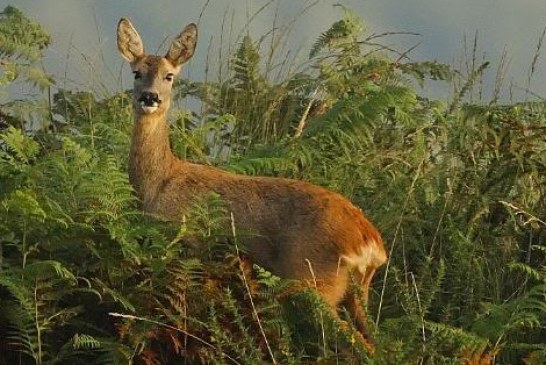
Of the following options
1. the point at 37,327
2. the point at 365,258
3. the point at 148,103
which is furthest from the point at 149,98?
the point at 37,327

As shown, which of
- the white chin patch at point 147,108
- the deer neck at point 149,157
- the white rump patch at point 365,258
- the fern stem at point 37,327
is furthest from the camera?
the white chin patch at point 147,108

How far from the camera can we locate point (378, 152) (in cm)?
940

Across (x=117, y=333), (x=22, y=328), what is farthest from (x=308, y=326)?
(x=22, y=328)

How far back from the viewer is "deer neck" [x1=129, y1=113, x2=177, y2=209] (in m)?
7.76

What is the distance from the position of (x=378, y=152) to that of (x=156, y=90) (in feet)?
6.43

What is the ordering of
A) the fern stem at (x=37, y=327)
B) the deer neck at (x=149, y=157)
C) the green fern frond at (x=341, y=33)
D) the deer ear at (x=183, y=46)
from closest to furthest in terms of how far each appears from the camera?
the fern stem at (x=37, y=327) → the deer neck at (x=149, y=157) → the deer ear at (x=183, y=46) → the green fern frond at (x=341, y=33)

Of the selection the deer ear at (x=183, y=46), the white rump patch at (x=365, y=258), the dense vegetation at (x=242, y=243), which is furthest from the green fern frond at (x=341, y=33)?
the white rump patch at (x=365, y=258)

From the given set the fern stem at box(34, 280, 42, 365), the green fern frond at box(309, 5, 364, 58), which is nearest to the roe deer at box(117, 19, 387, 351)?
the fern stem at box(34, 280, 42, 365)

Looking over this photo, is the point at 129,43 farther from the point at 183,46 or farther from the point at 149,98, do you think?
the point at 149,98

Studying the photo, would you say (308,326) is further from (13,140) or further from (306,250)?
(13,140)

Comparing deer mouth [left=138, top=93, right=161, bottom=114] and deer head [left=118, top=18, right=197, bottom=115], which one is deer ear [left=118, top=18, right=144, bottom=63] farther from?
deer mouth [left=138, top=93, right=161, bottom=114]

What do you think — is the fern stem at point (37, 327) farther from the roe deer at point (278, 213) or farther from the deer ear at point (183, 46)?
the deer ear at point (183, 46)

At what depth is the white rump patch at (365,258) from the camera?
698 cm

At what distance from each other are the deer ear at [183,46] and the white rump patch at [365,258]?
7.13ft
